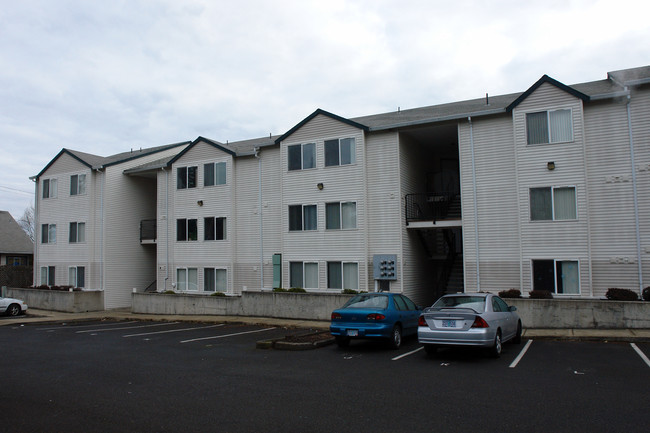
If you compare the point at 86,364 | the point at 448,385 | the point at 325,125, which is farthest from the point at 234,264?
the point at 448,385

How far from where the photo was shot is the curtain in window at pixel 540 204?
60.0ft

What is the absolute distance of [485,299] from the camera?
468 inches

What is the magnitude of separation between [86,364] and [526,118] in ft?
54.0

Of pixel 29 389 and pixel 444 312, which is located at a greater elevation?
pixel 444 312

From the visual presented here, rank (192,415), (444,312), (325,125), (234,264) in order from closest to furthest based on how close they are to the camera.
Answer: (192,415), (444,312), (325,125), (234,264)

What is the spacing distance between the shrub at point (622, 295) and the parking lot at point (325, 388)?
281cm

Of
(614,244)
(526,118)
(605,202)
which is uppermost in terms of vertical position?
(526,118)

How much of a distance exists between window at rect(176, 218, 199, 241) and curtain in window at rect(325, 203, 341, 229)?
310 inches

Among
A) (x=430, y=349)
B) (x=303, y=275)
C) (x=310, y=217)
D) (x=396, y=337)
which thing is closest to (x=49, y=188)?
(x=310, y=217)

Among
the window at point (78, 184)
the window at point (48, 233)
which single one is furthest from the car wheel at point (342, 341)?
the window at point (48, 233)

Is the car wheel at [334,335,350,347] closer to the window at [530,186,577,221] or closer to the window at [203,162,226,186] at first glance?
the window at [530,186,577,221]

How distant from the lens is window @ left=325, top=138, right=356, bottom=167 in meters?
22.0

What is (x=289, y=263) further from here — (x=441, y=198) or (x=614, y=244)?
(x=614, y=244)

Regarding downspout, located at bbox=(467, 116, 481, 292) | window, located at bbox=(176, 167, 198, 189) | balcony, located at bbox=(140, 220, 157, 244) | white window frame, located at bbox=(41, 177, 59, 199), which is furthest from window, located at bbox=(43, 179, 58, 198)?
downspout, located at bbox=(467, 116, 481, 292)
